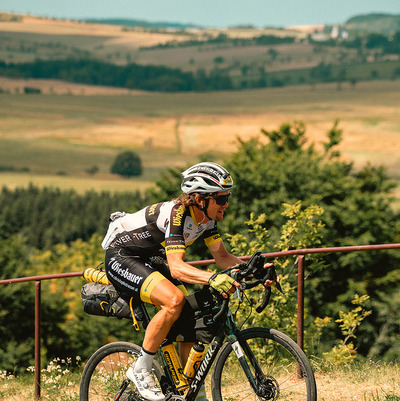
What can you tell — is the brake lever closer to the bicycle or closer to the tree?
the bicycle

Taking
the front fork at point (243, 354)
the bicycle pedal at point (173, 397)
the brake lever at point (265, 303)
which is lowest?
the bicycle pedal at point (173, 397)

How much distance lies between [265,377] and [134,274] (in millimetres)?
1136

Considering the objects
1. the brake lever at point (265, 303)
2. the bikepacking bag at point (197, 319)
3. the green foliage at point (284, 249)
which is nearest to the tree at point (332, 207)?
the green foliage at point (284, 249)

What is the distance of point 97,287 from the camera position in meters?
5.05

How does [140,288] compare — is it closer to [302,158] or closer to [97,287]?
[97,287]

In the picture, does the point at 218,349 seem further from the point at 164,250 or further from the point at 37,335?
the point at 37,335

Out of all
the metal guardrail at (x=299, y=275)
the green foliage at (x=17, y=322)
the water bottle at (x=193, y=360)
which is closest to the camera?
the water bottle at (x=193, y=360)

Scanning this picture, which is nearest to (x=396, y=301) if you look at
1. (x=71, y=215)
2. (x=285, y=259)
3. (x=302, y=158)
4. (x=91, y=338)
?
(x=302, y=158)

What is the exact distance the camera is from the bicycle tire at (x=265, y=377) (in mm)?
4206

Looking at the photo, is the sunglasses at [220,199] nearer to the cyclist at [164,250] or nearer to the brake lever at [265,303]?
the cyclist at [164,250]

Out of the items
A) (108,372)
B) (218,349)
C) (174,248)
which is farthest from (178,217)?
(108,372)

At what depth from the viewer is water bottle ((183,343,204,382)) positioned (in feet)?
15.0

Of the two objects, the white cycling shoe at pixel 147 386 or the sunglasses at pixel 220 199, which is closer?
the sunglasses at pixel 220 199

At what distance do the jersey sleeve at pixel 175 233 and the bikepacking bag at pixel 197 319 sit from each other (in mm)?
354
